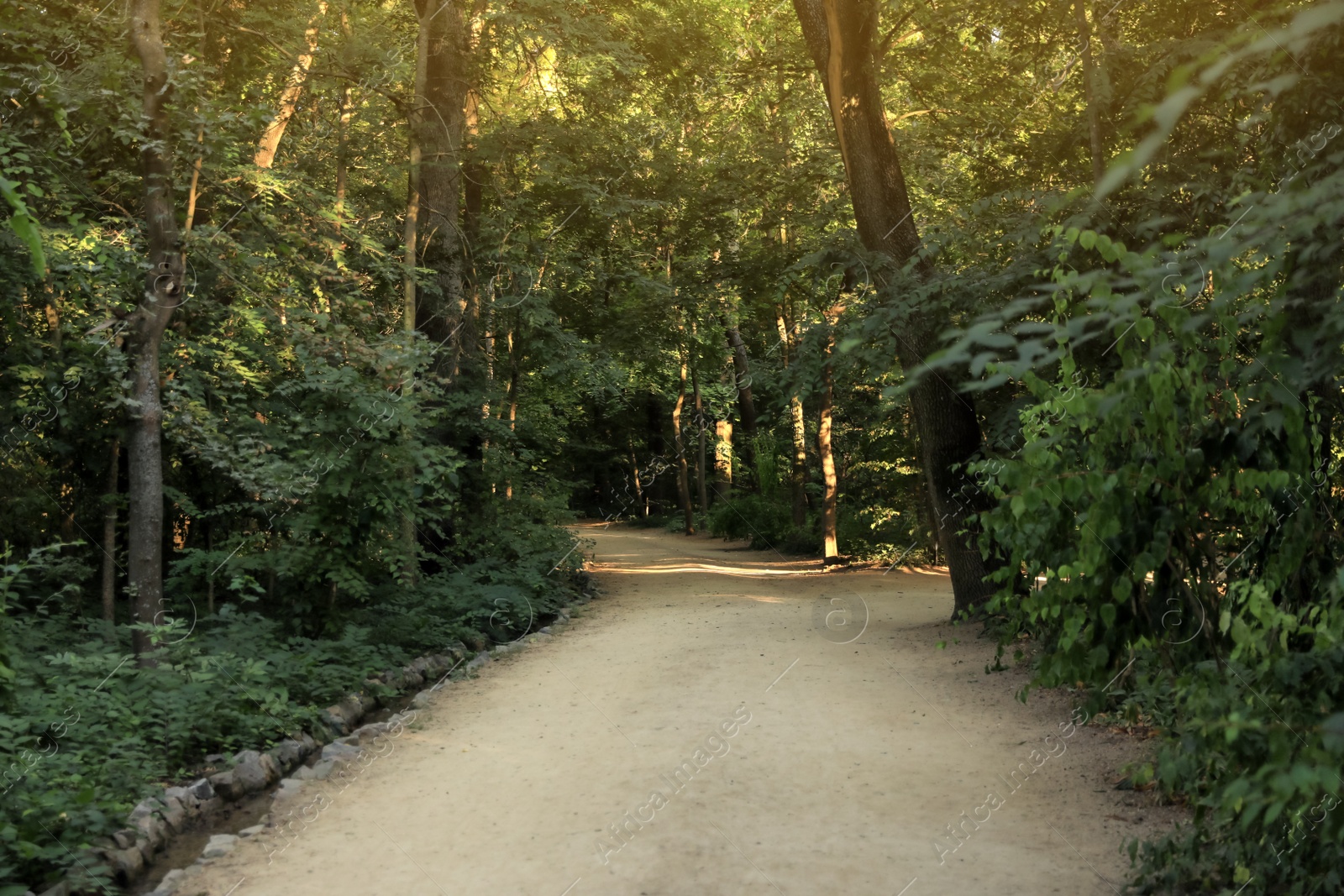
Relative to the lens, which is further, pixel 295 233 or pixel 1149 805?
pixel 295 233

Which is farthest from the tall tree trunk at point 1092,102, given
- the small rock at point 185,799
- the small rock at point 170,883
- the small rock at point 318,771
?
the small rock at point 170,883

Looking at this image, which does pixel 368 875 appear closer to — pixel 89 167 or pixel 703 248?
pixel 89 167

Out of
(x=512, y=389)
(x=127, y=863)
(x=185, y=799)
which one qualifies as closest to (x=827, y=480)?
(x=512, y=389)

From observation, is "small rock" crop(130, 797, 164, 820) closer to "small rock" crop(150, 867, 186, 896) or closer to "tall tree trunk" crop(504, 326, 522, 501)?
"small rock" crop(150, 867, 186, 896)

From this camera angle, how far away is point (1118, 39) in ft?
37.1

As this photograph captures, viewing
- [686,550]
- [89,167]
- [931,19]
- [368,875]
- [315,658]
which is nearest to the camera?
[368,875]

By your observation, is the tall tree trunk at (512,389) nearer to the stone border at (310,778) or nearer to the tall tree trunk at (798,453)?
the tall tree trunk at (798,453)

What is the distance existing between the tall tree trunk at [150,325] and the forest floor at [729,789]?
8.15 ft

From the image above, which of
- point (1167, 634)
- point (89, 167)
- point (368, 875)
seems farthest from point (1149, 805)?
point (89, 167)

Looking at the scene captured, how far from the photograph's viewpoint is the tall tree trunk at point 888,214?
11.1 meters

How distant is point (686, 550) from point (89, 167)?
53.8 feet

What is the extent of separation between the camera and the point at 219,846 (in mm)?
5043

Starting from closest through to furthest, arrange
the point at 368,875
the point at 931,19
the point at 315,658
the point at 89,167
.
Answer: the point at 368,875 < the point at 315,658 < the point at 89,167 < the point at 931,19

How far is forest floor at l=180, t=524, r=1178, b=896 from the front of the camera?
4613 millimetres
